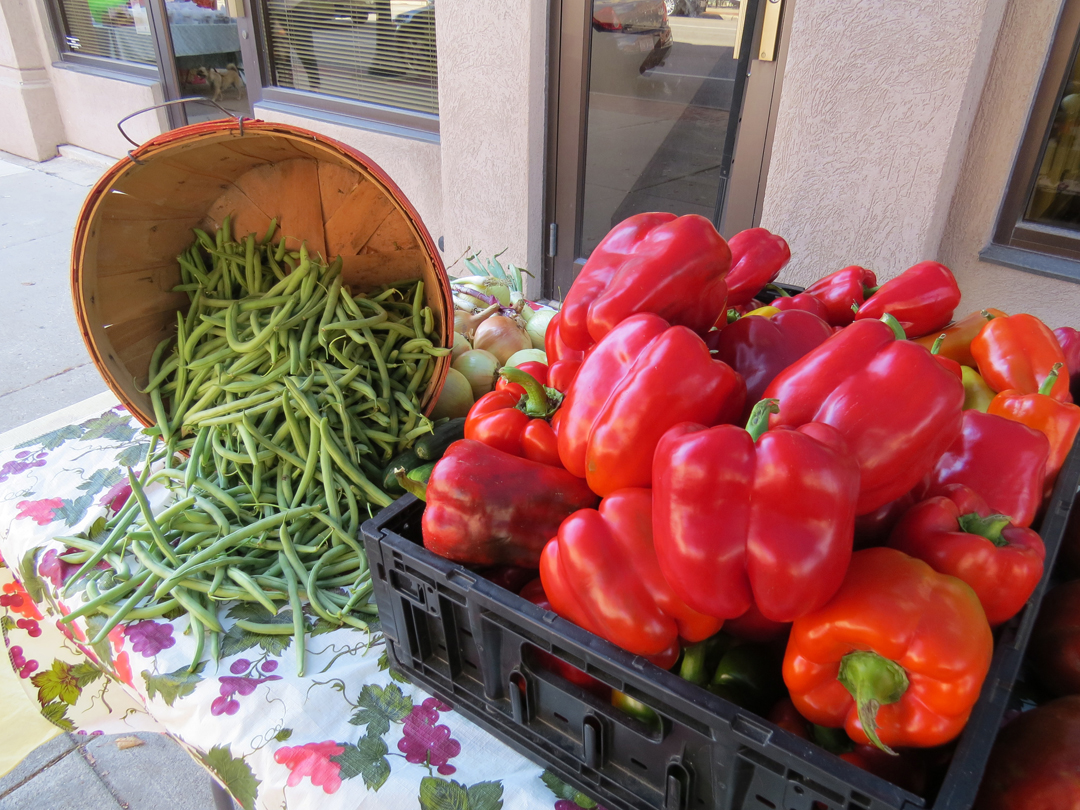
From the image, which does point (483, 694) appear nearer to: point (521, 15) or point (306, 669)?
point (306, 669)

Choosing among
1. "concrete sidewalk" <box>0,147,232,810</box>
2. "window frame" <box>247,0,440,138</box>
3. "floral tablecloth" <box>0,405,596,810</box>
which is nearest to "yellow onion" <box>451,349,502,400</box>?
"floral tablecloth" <box>0,405,596,810</box>

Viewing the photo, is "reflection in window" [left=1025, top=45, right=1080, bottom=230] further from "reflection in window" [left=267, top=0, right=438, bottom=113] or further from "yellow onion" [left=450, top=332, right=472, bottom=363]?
"reflection in window" [left=267, top=0, right=438, bottom=113]

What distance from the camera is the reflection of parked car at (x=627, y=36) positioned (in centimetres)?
357

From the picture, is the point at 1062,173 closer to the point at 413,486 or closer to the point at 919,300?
the point at 919,300

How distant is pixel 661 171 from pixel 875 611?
12.5 ft

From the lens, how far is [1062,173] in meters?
2.51

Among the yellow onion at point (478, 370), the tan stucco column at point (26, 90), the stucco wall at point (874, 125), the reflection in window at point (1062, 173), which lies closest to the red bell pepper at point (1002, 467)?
the yellow onion at point (478, 370)

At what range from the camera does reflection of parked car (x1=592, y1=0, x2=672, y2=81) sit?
11.7ft

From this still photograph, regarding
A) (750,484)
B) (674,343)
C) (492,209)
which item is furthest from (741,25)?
(750,484)

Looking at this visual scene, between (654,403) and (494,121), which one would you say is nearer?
(654,403)

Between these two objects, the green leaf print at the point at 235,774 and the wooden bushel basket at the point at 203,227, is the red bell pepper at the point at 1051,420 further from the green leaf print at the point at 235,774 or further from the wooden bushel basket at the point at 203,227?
the green leaf print at the point at 235,774

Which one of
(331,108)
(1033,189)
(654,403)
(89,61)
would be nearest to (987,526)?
(654,403)

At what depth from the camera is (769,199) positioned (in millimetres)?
2947

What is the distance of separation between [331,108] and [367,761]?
A: 5098mm
